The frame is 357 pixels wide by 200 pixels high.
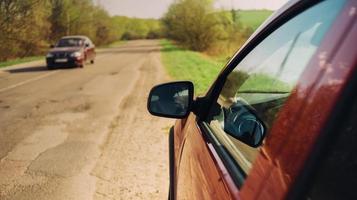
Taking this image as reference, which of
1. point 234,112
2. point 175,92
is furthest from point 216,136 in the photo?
point 175,92

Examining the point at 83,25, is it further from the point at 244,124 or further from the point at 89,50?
the point at 244,124

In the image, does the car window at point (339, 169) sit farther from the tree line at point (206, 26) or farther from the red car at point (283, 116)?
the tree line at point (206, 26)

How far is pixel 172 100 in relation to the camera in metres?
2.88

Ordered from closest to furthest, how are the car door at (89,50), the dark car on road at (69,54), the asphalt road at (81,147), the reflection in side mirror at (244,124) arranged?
1. the reflection in side mirror at (244,124)
2. the asphalt road at (81,147)
3. the dark car on road at (69,54)
4. the car door at (89,50)

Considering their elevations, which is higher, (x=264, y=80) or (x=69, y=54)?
(x=264, y=80)

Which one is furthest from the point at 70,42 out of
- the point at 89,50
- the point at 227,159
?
the point at 227,159

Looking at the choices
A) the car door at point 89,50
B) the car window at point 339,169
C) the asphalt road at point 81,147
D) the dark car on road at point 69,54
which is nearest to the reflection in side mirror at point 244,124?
the car window at point 339,169

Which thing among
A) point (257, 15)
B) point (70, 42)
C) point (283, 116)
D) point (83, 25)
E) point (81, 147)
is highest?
point (283, 116)

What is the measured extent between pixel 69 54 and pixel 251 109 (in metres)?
20.6

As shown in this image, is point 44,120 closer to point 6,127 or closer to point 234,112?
point 6,127

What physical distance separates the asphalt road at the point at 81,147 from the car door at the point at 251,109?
236 cm

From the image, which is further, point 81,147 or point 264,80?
point 81,147

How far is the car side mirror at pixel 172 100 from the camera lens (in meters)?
2.79

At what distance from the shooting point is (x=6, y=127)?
26.6 feet
